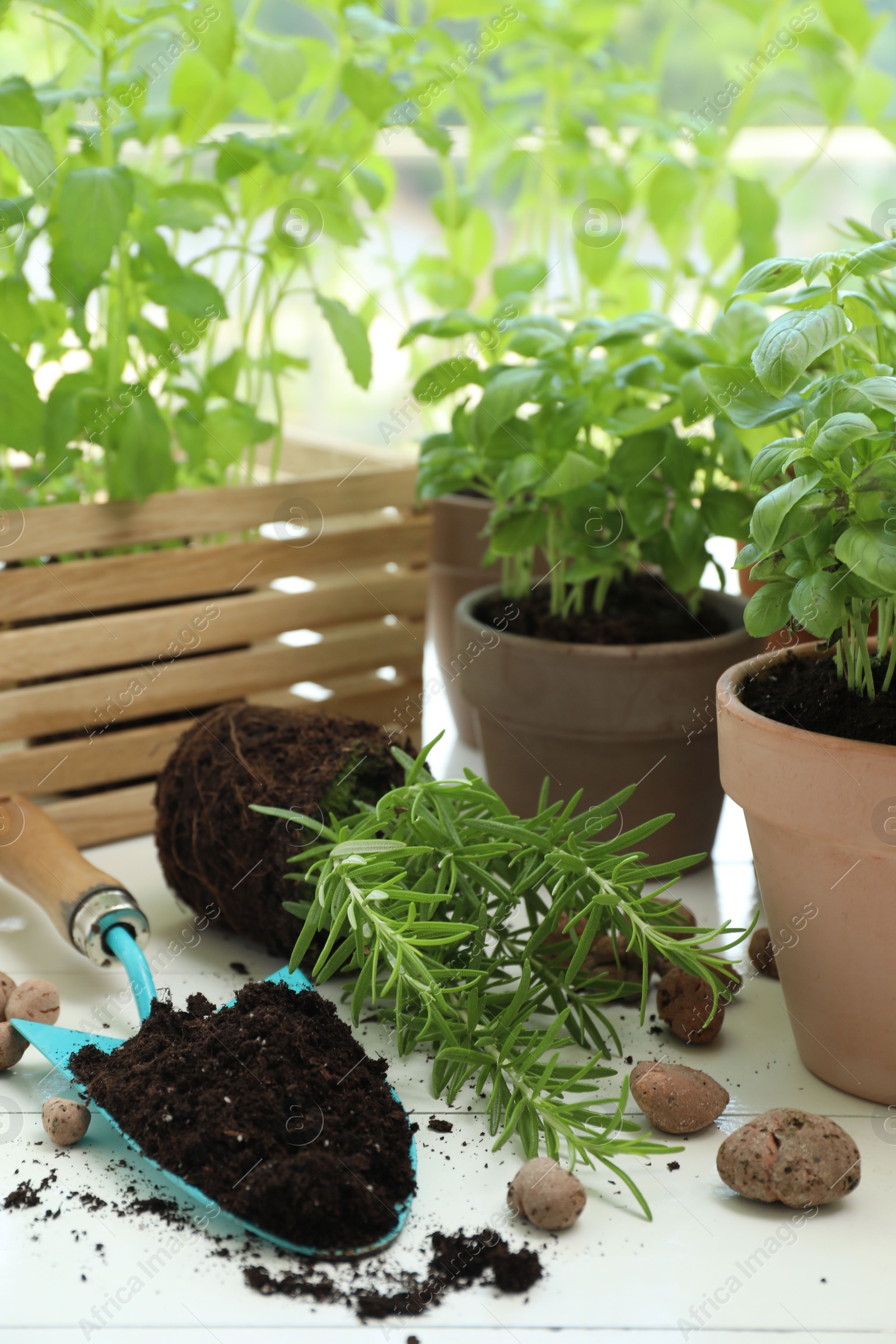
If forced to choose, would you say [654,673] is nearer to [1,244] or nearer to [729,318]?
[729,318]

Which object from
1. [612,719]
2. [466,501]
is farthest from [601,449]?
[466,501]

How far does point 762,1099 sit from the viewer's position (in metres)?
0.78

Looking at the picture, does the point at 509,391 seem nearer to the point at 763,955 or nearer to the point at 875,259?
the point at 875,259

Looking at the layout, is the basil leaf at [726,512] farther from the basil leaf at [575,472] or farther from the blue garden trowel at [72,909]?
the blue garden trowel at [72,909]

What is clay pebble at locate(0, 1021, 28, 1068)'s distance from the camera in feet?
2.62

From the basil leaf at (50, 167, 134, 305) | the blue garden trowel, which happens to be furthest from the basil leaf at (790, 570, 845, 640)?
the basil leaf at (50, 167, 134, 305)

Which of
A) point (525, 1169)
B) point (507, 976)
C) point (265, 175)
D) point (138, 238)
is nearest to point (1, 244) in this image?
point (138, 238)

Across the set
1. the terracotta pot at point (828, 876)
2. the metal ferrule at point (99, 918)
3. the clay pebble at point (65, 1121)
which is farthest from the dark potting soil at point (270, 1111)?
the terracotta pot at point (828, 876)

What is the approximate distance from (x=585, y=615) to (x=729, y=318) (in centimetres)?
29

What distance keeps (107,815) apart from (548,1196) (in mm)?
664

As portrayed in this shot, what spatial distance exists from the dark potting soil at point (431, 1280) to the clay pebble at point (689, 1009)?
0.24m

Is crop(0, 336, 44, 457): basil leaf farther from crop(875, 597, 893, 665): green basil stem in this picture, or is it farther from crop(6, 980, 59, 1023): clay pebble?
crop(875, 597, 893, 665): green basil stem

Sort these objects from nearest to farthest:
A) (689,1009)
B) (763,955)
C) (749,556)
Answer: (749,556) → (689,1009) → (763,955)

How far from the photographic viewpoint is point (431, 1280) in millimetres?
622
